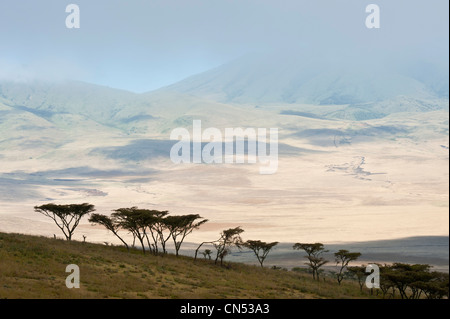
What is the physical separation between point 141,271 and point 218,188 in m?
154

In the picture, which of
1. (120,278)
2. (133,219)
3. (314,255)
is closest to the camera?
(120,278)

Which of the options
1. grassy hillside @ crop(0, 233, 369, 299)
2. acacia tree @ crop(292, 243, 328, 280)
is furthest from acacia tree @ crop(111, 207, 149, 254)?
acacia tree @ crop(292, 243, 328, 280)

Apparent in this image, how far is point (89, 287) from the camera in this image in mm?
23438

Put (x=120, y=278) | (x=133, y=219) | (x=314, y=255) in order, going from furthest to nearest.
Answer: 1. (x=314, y=255)
2. (x=133, y=219)
3. (x=120, y=278)

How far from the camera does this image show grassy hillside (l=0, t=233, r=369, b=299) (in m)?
22.5

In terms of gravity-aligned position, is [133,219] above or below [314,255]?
above

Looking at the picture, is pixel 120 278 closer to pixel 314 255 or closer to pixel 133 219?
pixel 133 219

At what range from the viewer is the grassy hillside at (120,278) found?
22.5m

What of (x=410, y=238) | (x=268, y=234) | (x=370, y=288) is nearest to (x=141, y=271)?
(x=370, y=288)

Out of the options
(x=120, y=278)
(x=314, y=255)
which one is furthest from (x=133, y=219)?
(x=314, y=255)

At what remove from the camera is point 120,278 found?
91.4 ft

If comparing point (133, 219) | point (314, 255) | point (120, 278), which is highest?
point (133, 219)

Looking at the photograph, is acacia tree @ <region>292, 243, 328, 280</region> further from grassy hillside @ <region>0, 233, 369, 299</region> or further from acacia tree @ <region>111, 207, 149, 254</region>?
acacia tree @ <region>111, 207, 149, 254</region>
